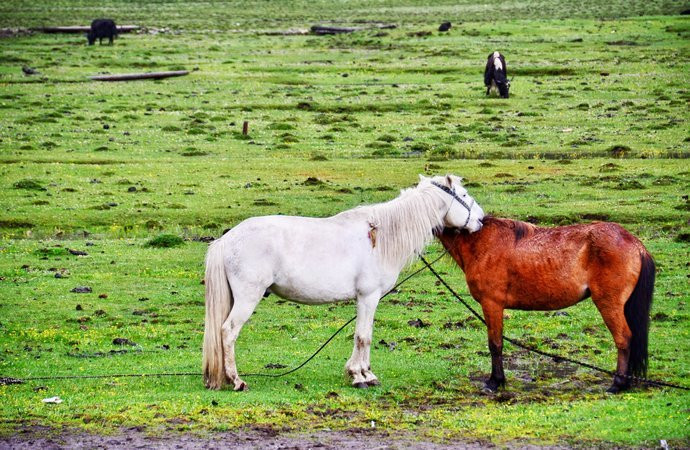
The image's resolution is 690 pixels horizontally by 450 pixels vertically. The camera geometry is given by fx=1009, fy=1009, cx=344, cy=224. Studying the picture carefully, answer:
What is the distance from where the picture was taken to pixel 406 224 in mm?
14250

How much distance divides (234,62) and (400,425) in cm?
5933

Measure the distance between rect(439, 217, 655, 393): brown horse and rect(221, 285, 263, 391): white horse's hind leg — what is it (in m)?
2.99

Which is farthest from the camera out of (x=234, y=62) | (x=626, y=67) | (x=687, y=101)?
(x=234, y=62)

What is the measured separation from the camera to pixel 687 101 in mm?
48469

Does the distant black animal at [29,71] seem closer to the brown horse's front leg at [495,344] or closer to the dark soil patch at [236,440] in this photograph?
the brown horse's front leg at [495,344]

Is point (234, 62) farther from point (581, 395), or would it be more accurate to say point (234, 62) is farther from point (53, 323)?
point (581, 395)

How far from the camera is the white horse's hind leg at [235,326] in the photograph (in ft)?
45.0

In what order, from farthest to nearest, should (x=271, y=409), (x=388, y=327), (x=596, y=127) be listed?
(x=596, y=127)
(x=388, y=327)
(x=271, y=409)

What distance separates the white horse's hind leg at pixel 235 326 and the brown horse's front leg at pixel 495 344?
10.6 ft

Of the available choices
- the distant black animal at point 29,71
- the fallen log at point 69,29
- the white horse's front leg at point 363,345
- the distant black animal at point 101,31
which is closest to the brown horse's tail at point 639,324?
the white horse's front leg at point 363,345

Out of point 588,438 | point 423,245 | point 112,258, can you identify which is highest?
point 423,245

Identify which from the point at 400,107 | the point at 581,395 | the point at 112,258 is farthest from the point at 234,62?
the point at 581,395

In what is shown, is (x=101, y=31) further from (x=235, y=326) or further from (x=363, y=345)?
(x=363, y=345)

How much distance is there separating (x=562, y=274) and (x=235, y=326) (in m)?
4.51
